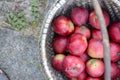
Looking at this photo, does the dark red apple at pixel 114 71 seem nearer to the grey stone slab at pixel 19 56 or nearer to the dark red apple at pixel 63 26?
the dark red apple at pixel 63 26

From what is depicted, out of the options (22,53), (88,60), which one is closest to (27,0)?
(22,53)

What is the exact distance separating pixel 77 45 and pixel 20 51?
0.60 meters

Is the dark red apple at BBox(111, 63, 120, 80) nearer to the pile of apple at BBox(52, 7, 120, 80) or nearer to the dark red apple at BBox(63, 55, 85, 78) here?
the pile of apple at BBox(52, 7, 120, 80)

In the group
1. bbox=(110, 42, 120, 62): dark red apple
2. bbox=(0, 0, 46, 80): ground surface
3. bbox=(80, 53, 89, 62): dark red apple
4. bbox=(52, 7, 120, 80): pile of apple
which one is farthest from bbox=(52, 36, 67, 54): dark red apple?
bbox=(0, 0, 46, 80): ground surface

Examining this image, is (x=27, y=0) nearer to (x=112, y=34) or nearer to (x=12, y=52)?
(x=12, y=52)

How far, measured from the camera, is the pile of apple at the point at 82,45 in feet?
5.78

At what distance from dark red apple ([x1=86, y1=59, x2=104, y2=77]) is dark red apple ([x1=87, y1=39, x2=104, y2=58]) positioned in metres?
0.03

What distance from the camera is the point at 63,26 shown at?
1.81 metres

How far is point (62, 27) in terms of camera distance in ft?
5.95

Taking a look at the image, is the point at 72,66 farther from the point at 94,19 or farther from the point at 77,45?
the point at 94,19

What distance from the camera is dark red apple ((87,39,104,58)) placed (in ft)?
5.87

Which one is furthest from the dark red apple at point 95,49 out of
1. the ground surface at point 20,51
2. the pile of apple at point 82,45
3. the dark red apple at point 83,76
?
the ground surface at point 20,51

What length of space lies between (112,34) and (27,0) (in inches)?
28.9

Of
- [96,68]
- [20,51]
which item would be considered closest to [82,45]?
[96,68]
